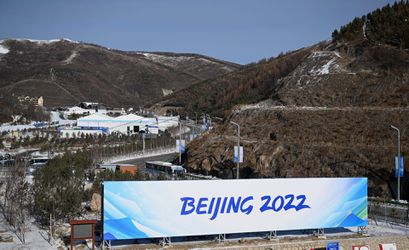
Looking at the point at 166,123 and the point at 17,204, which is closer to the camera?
the point at 17,204

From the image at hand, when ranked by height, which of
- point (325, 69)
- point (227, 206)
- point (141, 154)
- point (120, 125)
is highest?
point (325, 69)

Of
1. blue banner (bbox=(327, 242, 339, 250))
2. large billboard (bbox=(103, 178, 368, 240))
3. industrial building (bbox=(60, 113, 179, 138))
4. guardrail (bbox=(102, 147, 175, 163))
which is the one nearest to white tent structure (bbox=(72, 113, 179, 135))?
industrial building (bbox=(60, 113, 179, 138))

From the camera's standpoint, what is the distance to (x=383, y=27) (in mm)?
61438

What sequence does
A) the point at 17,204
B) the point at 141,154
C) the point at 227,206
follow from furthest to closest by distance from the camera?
the point at 141,154
the point at 17,204
the point at 227,206

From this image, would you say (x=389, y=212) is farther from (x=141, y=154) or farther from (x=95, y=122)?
(x=95, y=122)

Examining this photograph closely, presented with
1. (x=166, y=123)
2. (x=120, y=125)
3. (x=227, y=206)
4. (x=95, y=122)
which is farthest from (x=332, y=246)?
(x=166, y=123)

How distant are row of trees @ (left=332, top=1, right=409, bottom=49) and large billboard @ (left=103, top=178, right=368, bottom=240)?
39.1 metres

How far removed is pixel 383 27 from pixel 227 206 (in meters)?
48.0

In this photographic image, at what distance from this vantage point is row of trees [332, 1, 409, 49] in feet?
191

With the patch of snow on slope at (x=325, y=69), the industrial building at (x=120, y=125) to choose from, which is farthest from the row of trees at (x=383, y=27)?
the industrial building at (x=120, y=125)

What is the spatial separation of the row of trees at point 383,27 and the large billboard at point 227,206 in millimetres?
39114

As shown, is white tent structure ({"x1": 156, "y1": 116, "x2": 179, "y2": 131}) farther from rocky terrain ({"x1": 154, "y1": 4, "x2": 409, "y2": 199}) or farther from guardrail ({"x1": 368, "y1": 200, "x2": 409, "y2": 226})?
guardrail ({"x1": 368, "y1": 200, "x2": 409, "y2": 226})

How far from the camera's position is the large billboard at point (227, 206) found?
61.5ft

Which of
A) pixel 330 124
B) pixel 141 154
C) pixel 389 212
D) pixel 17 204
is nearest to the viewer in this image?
pixel 17 204
